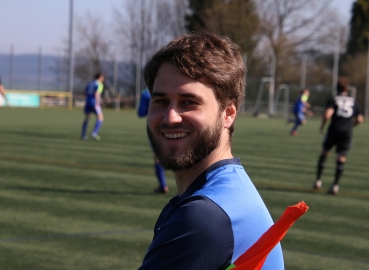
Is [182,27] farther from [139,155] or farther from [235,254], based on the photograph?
[235,254]

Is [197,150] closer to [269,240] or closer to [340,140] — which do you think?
[269,240]

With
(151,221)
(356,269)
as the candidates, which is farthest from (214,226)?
(151,221)

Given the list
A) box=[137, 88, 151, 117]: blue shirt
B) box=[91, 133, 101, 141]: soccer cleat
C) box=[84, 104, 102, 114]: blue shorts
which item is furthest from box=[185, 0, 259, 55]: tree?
box=[137, 88, 151, 117]: blue shirt

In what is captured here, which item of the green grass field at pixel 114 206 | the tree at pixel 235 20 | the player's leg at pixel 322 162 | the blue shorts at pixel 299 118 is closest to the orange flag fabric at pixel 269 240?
the green grass field at pixel 114 206

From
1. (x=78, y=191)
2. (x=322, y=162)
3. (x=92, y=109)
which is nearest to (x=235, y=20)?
(x=92, y=109)

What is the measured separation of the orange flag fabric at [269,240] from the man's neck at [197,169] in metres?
0.50

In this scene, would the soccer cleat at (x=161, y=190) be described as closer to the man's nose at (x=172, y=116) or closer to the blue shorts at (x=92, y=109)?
the man's nose at (x=172, y=116)

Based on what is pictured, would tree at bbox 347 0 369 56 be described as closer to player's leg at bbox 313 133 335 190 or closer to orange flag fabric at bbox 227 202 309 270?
player's leg at bbox 313 133 335 190

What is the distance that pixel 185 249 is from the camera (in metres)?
1.84

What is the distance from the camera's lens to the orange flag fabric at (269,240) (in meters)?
1.69

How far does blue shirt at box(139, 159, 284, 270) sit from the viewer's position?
1.83m

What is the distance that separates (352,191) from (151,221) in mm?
4674

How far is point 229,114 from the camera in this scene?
2.33 meters

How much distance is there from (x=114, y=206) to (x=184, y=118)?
22.8 ft
